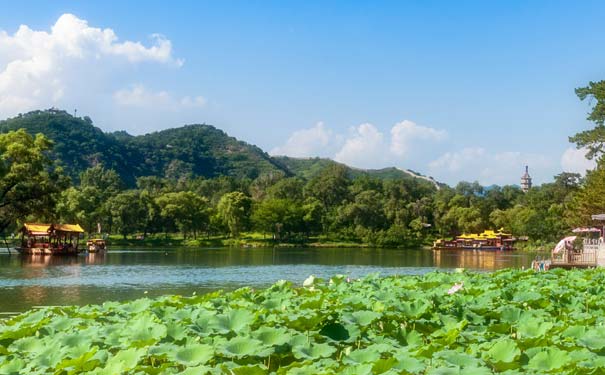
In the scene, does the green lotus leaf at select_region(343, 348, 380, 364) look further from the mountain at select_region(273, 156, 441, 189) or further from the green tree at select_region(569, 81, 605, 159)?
the mountain at select_region(273, 156, 441, 189)

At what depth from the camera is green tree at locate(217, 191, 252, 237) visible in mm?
71625

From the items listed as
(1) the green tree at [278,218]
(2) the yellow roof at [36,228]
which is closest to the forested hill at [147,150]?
(1) the green tree at [278,218]

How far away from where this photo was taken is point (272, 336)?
168 inches

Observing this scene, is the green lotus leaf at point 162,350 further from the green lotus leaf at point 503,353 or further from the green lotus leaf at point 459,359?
the green lotus leaf at point 503,353

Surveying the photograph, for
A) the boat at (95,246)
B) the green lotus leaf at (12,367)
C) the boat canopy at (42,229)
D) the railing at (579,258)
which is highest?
the boat canopy at (42,229)

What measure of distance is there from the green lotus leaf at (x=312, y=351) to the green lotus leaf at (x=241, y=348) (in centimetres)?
22

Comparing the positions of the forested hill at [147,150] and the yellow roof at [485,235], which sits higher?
the forested hill at [147,150]

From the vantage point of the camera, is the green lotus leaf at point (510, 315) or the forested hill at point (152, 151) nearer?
the green lotus leaf at point (510, 315)

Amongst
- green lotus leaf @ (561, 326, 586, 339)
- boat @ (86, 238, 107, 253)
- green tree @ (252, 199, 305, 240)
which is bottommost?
boat @ (86, 238, 107, 253)

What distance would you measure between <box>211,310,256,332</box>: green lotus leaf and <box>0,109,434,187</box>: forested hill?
108m

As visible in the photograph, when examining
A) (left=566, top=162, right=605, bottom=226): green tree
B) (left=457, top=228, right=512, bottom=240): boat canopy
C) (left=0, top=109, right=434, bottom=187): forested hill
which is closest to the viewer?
(left=566, top=162, right=605, bottom=226): green tree

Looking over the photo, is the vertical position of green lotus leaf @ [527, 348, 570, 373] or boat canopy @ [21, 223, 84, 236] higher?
boat canopy @ [21, 223, 84, 236]

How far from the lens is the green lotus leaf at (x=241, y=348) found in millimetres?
3926

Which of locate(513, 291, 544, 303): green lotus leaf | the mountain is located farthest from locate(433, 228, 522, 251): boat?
the mountain
